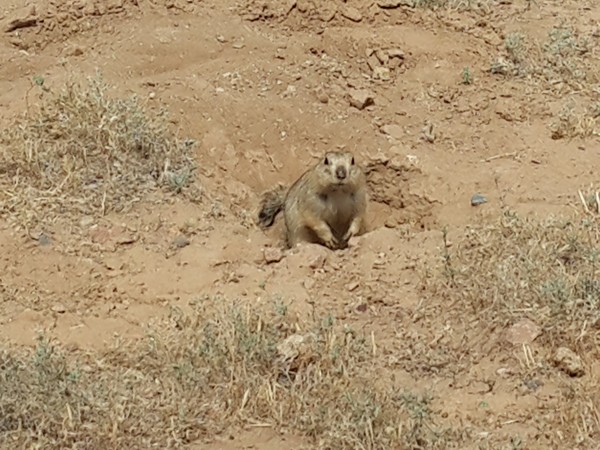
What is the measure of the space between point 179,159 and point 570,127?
9.19 ft

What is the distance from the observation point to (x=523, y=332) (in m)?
4.48

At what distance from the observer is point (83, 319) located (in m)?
4.89

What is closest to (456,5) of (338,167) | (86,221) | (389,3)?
(389,3)

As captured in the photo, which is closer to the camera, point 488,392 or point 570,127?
point 488,392

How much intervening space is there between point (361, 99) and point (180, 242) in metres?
2.25

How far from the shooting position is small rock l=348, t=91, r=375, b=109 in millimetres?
7137

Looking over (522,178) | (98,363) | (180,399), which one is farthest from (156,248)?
(522,178)

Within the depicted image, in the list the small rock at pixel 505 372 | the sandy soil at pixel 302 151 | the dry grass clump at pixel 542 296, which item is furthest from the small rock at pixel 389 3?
the small rock at pixel 505 372

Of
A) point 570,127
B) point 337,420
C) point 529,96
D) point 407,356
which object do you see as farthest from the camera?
point 529,96

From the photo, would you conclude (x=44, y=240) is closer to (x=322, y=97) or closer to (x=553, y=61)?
(x=322, y=97)

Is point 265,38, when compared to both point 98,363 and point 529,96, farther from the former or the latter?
point 98,363

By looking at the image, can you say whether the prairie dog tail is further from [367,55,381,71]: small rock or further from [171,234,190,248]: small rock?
[367,55,381,71]: small rock

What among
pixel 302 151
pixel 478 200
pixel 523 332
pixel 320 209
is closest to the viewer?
pixel 523 332

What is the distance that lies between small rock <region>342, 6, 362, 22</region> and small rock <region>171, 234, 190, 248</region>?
3120 millimetres
